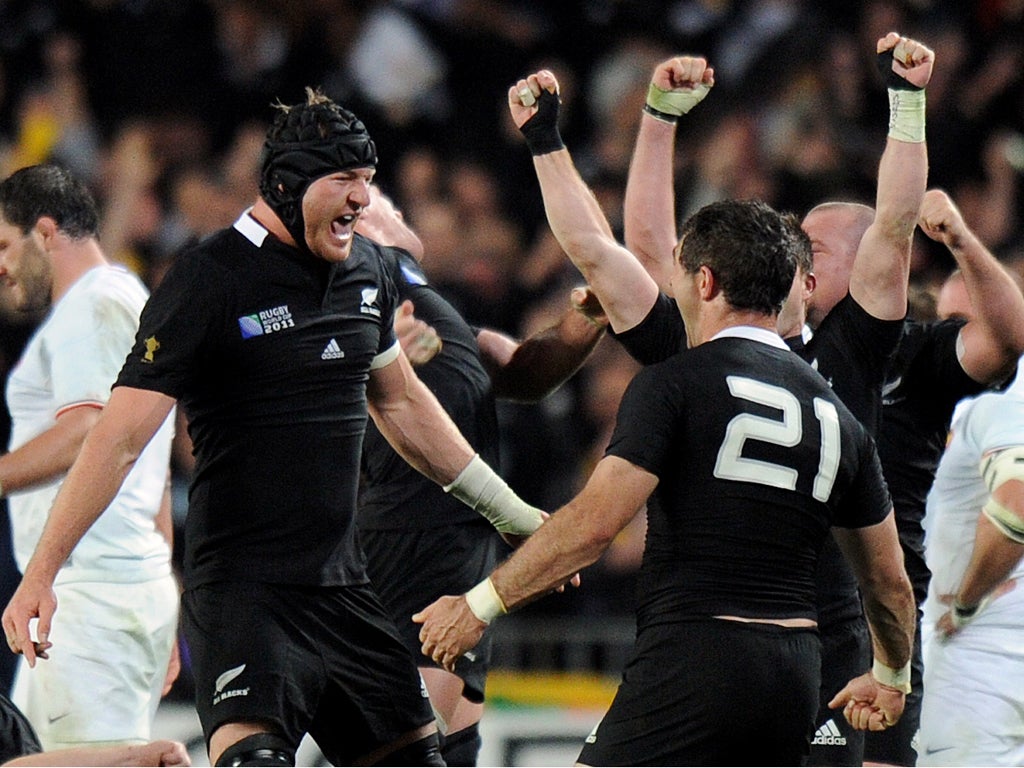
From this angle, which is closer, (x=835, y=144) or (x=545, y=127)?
(x=545, y=127)

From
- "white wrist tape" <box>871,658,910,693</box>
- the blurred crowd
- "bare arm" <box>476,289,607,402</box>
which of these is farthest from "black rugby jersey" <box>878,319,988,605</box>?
the blurred crowd

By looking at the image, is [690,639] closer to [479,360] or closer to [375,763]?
[375,763]

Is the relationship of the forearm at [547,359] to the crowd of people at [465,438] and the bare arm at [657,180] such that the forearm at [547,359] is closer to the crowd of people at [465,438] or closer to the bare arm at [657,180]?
the crowd of people at [465,438]

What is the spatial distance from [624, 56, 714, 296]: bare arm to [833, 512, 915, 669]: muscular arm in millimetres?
1677

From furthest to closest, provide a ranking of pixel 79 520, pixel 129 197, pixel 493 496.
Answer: pixel 129 197 → pixel 493 496 → pixel 79 520

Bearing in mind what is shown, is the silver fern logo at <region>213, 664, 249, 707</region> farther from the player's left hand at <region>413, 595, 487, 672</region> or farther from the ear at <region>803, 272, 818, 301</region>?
the ear at <region>803, 272, 818, 301</region>

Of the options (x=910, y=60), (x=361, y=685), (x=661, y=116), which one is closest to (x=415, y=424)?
(x=361, y=685)

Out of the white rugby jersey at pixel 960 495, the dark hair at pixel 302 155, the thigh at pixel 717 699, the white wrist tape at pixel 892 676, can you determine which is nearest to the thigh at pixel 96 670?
the dark hair at pixel 302 155

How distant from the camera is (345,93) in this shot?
1182 cm

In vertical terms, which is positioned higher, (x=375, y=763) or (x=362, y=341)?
(x=362, y=341)

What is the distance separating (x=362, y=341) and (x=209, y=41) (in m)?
7.58

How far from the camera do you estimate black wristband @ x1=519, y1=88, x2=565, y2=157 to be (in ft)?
18.0

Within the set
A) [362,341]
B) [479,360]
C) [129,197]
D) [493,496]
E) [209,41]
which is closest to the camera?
[362,341]

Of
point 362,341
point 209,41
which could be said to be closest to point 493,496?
point 362,341
